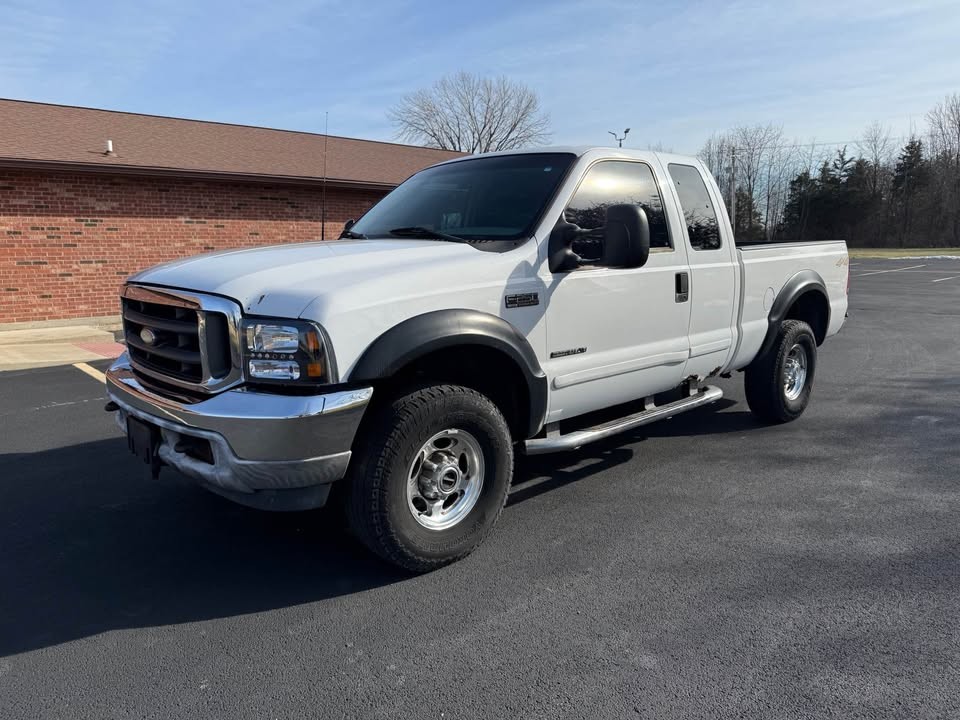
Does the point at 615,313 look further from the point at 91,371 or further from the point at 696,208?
the point at 91,371

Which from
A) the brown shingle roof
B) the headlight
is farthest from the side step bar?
the brown shingle roof

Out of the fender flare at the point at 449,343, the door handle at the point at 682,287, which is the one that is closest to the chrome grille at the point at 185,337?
the fender flare at the point at 449,343

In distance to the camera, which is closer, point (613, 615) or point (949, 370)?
point (613, 615)

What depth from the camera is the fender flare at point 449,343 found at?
10.1 ft

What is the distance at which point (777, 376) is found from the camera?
579cm

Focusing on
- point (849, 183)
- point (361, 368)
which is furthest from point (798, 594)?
point (849, 183)

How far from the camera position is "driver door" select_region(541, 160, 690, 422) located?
3.91 metres

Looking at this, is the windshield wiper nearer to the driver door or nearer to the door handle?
the driver door

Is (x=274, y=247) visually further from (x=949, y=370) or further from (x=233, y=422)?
(x=949, y=370)


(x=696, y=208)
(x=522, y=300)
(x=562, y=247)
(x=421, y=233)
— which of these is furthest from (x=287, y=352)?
(x=696, y=208)

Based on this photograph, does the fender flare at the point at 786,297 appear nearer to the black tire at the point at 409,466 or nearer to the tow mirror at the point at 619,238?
the tow mirror at the point at 619,238

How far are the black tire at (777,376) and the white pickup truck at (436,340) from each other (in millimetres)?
880

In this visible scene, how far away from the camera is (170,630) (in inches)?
118

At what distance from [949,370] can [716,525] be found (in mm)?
5950
